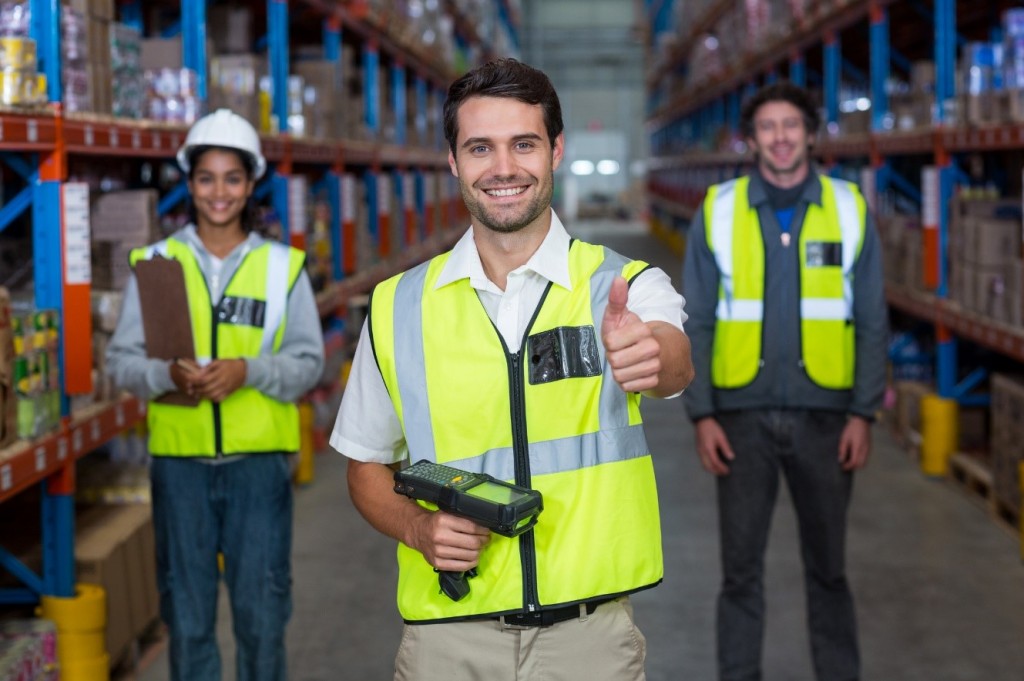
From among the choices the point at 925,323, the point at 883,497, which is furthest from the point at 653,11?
the point at 883,497

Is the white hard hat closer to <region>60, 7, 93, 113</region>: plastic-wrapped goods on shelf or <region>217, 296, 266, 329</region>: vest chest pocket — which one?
<region>217, 296, 266, 329</region>: vest chest pocket

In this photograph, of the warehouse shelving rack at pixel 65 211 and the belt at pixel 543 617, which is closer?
the belt at pixel 543 617

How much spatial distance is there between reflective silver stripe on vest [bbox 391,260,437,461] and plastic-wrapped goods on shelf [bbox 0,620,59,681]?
191 cm

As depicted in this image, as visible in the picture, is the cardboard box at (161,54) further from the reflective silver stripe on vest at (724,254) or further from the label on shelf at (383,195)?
the label on shelf at (383,195)

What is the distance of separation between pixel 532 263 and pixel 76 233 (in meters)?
2.28

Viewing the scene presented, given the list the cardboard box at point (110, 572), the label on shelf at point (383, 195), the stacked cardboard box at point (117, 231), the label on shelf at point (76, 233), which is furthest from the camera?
the label on shelf at point (383, 195)

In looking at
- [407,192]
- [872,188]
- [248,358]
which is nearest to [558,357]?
[248,358]

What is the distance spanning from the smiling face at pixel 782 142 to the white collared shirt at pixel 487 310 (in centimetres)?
175

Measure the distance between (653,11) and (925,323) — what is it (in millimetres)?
21765

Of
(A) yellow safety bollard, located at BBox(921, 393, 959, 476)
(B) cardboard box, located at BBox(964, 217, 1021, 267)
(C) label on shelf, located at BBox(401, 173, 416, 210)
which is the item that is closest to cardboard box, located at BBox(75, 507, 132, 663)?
(B) cardboard box, located at BBox(964, 217, 1021, 267)

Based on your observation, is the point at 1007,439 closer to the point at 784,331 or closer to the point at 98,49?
the point at 784,331

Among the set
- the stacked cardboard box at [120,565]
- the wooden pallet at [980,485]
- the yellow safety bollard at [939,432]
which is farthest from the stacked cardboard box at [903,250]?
the stacked cardboard box at [120,565]

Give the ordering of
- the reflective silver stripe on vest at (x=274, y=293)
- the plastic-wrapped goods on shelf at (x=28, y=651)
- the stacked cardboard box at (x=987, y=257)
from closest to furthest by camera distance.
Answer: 1. the plastic-wrapped goods on shelf at (x=28, y=651)
2. the reflective silver stripe on vest at (x=274, y=293)
3. the stacked cardboard box at (x=987, y=257)

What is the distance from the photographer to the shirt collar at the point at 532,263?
2221 millimetres
